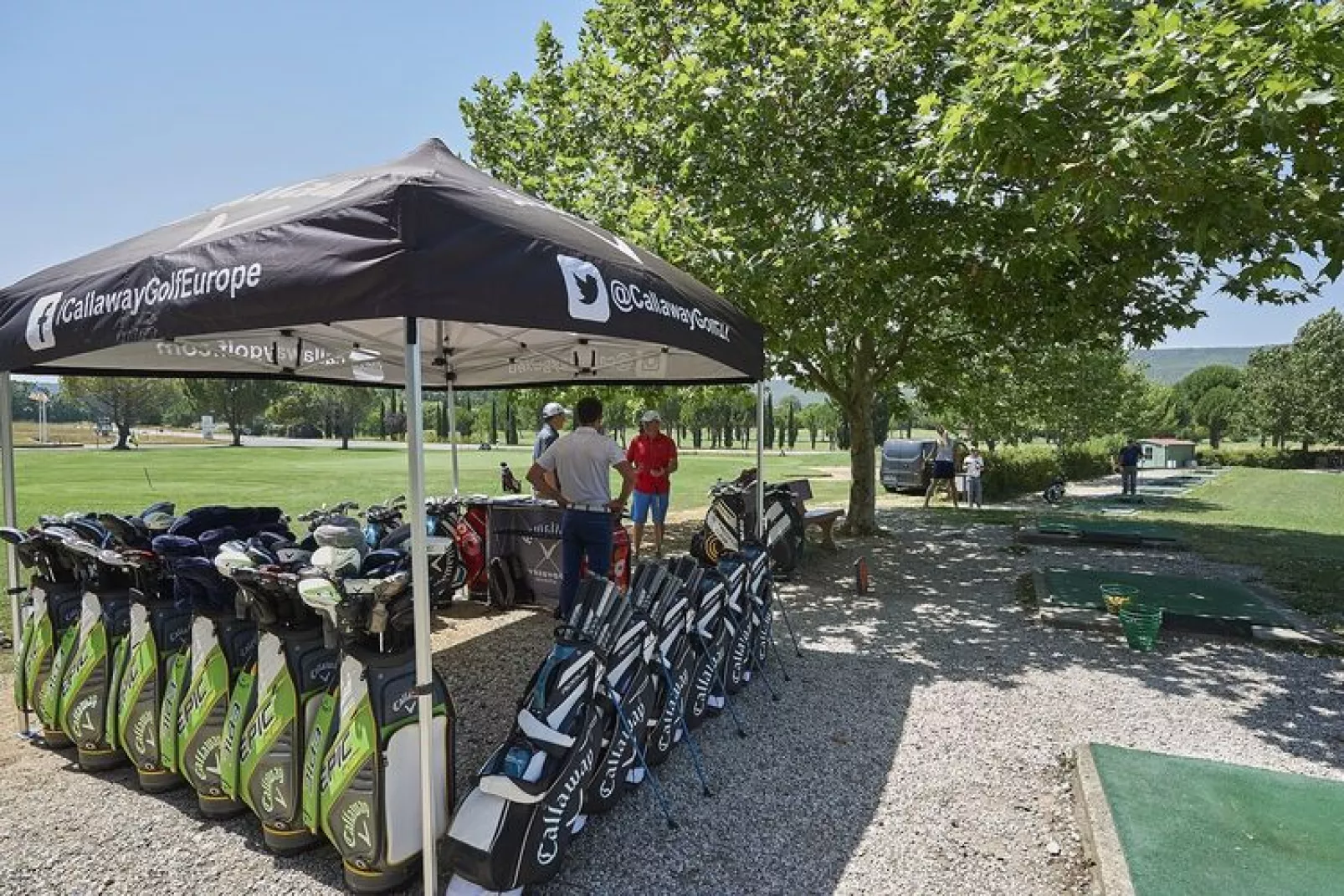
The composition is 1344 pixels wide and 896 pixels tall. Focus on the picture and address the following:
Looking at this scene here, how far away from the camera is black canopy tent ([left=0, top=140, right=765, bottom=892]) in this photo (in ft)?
8.20

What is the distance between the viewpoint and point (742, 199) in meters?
7.61

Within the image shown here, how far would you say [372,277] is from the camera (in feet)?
8.00

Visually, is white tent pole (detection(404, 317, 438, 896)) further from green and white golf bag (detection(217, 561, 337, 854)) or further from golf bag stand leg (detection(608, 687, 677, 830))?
golf bag stand leg (detection(608, 687, 677, 830))

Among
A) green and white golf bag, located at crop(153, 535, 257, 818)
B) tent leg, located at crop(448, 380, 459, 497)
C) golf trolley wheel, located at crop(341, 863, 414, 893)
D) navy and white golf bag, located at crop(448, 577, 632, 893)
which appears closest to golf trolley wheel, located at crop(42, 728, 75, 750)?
green and white golf bag, located at crop(153, 535, 257, 818)

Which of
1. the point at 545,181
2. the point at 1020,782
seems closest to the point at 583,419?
the point at 1020,782

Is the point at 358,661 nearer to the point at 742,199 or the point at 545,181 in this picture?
the point at 742,199

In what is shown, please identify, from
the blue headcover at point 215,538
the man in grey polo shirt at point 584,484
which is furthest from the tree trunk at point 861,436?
the blue headcover at point 215,538

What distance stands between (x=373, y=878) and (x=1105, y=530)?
12.9 meters

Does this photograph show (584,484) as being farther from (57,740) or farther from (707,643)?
(57,740)

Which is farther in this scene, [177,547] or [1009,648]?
[1009,648]

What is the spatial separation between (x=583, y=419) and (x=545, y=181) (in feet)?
19.1

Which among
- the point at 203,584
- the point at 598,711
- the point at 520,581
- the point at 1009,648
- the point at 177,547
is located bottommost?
the point at 1009,648

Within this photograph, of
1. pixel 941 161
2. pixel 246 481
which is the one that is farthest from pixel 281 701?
pixel 246 481

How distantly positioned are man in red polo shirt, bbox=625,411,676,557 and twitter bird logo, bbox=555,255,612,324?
5.62m
